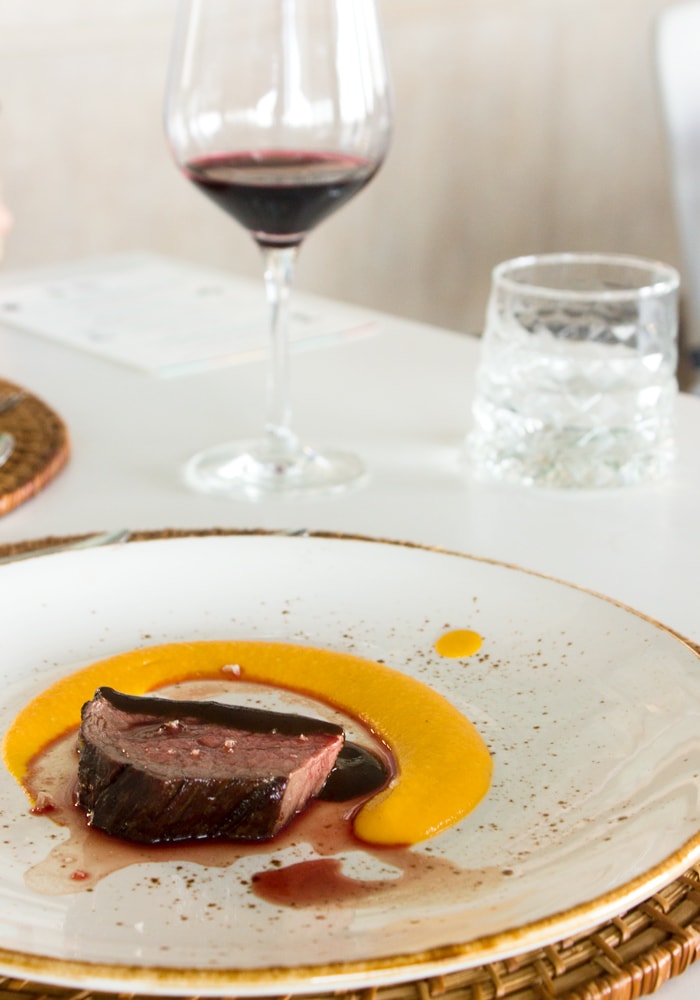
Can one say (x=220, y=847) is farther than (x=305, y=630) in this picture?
No

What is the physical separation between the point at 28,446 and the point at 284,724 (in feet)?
1.88

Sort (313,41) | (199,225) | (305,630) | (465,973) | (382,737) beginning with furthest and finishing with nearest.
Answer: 1. (199,225)
2. (313,41)
3. (305,630)
4. (382,737)
5. (465,973)

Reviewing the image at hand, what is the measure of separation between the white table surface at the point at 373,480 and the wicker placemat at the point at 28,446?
0.01 m

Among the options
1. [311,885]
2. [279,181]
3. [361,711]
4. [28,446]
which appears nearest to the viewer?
[311,885]

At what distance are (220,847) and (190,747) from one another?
5 cm

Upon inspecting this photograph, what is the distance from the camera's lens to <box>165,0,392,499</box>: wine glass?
888 mm

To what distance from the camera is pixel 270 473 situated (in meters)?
0.99

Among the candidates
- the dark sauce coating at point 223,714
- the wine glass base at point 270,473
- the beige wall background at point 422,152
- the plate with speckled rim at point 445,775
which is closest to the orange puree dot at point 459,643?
the plate with speckled rim at point 445,775

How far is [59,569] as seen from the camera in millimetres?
705

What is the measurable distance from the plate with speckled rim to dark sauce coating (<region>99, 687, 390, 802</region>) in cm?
5

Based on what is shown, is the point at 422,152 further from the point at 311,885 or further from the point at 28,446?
the point at 311,885

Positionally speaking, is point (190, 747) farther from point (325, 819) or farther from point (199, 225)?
point (199, 225)

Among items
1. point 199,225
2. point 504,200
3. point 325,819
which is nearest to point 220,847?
point 325,819

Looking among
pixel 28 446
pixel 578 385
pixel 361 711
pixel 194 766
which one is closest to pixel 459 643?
pixel 361 711
